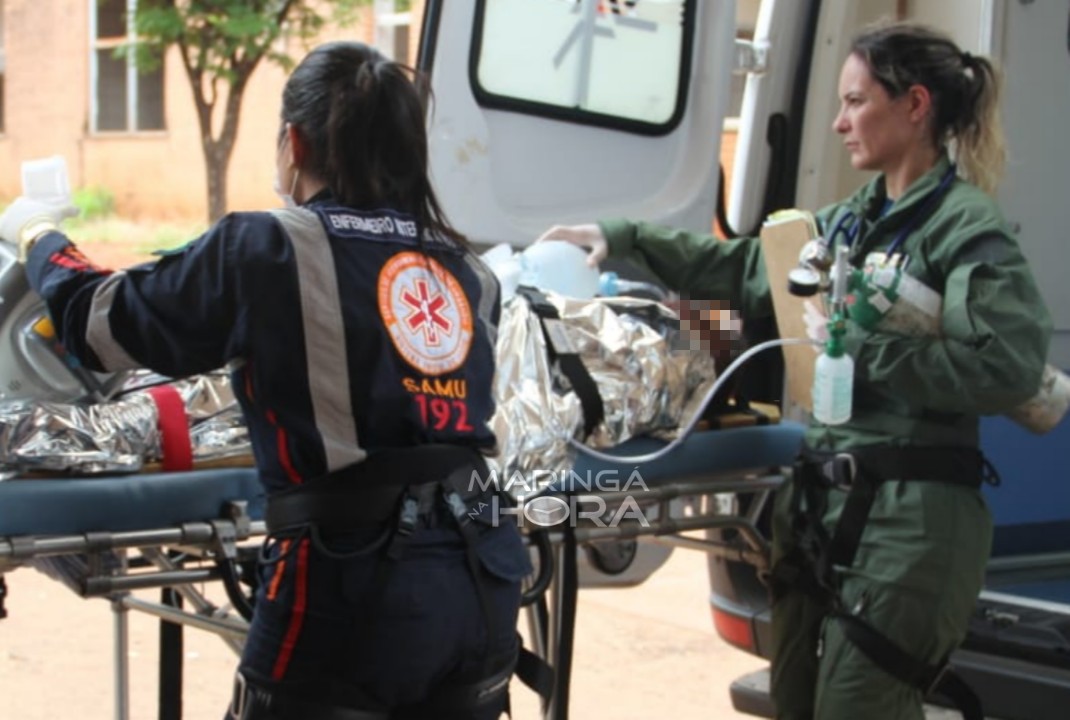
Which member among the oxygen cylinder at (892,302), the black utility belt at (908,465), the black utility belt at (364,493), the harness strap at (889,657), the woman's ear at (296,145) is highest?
the woman's ear at (296,145)

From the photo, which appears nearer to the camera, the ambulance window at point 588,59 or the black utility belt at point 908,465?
the black utility belt at point 908,465

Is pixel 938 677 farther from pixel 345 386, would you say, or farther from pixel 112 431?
pixel 112 431

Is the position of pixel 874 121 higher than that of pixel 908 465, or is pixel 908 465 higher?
pixel 874 121

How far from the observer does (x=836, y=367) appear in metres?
2.79

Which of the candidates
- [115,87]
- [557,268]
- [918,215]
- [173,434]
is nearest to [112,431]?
[173,434]

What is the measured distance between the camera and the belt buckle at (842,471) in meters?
2.94

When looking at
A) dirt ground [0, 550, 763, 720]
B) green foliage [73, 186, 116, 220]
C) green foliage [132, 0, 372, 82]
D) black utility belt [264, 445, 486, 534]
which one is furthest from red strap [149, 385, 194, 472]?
green foliage [73, 186, 116, 220]

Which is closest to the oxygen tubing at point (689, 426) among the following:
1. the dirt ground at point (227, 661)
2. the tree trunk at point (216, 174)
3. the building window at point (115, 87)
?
the dirt ground at point (227, 661)

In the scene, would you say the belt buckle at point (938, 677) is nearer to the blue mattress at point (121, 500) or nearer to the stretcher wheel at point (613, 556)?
the stretcher wheel at point (613, 556)

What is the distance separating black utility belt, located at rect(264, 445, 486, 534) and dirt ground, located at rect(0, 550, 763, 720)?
9.64ft

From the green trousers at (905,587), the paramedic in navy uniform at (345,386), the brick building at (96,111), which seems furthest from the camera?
the brick building at (96,111)

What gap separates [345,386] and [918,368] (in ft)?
3.35

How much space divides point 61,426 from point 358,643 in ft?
2.23

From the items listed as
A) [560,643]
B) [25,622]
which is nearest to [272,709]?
[560,643]
